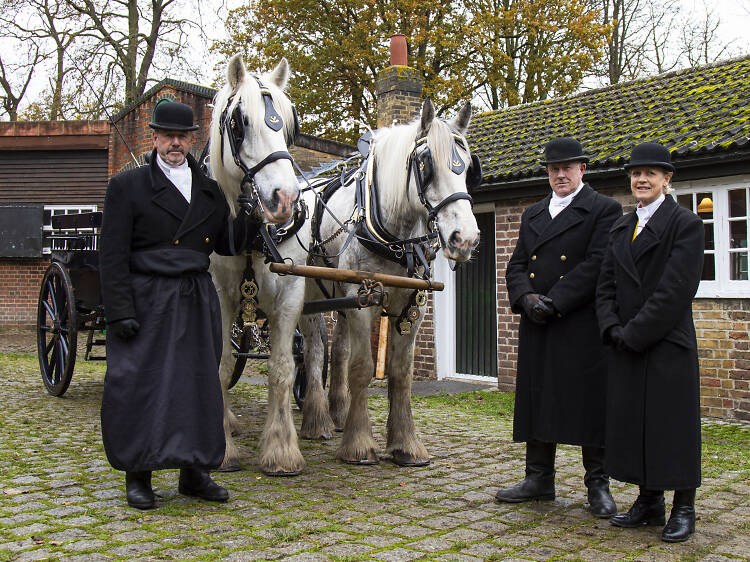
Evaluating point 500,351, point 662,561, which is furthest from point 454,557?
point 500,351

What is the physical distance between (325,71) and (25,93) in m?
10.5

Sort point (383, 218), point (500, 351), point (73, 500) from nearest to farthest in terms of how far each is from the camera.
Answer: point (73, 500), point (383, 218), point (500, 351)

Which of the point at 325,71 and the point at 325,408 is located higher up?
the point at 325,71

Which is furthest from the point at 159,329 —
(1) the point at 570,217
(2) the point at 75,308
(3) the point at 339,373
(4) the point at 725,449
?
(4) the point at 725,449

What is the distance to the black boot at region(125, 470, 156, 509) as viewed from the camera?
4035mm

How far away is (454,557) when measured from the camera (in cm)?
337

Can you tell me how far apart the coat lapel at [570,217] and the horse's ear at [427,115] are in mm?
992

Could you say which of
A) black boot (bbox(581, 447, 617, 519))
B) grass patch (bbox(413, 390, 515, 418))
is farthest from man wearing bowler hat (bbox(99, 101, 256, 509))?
grass patch (bbox(413, 390, 515, 418))

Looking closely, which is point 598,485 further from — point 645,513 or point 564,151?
point 564,151

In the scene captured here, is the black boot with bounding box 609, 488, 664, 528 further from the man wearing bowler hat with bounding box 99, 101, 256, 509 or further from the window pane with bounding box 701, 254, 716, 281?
the window pane with bounding box 701, 254, 716, 281

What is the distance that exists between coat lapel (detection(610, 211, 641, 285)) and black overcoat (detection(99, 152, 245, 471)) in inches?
88.7

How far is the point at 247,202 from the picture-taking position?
170 inches

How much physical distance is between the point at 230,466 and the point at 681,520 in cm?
278

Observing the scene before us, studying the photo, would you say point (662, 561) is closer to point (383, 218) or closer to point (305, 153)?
point (383, 218)
